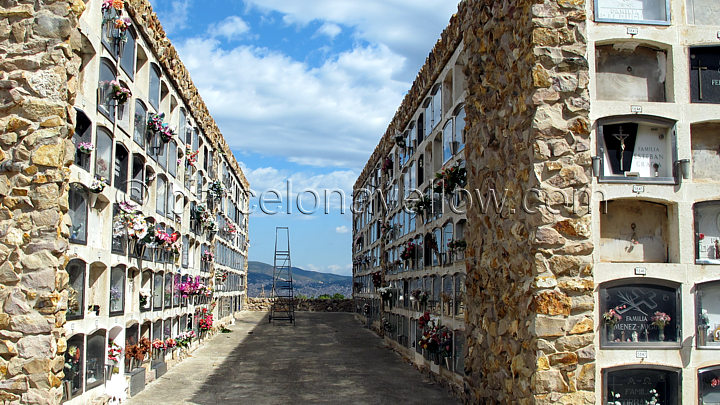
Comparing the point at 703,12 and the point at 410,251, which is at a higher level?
the point at 703,12

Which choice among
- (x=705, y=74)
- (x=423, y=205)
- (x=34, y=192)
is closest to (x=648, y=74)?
(x=705, y=74)

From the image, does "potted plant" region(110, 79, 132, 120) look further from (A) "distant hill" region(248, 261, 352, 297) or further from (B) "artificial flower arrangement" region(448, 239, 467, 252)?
(A) "distant hill" region(248, 261, 352, 297)

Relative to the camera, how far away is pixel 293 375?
41.0 feet

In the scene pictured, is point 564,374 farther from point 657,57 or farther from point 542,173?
point 657,57

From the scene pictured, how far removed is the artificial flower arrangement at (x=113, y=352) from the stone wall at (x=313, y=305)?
23978mm

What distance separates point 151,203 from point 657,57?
338 inches

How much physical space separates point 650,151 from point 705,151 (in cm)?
64

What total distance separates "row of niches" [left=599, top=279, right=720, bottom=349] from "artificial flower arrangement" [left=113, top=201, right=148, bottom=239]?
261 inches

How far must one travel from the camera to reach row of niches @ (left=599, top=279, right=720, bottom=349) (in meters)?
6.61

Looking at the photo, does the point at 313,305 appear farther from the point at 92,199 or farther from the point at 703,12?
the point at 703,12

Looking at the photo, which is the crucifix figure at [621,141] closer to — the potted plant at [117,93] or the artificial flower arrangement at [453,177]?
the artificial flower arrangement at [453,177]

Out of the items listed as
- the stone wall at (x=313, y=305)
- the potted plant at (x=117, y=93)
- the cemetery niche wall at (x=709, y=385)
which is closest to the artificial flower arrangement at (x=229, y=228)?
the stone wall at (x=313, y=305)

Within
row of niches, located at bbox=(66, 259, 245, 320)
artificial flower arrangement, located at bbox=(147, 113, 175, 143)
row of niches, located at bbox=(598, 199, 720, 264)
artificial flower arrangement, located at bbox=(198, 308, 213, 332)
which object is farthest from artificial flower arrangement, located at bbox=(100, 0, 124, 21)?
artificial flower arrangement, located at bbox=(198, 308, 213, 332)

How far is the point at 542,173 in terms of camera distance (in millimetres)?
6516
